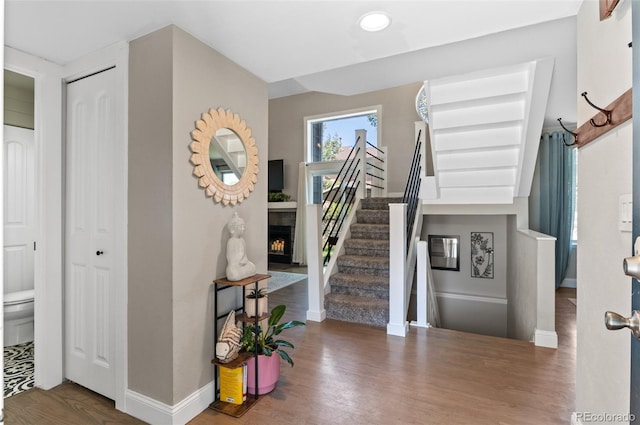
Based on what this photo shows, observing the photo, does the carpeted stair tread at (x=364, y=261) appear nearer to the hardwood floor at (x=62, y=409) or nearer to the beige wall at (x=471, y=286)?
the beige wall at (x=471, y=286)

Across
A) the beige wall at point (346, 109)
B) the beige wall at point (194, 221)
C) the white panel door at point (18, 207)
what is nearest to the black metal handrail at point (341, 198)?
the beige wall at point (346, 109)

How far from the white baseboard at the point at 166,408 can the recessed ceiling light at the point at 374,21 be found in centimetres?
237

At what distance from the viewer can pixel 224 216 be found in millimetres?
2201

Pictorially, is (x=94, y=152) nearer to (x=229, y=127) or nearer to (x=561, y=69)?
(x=229, y=127)

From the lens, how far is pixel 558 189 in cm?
525

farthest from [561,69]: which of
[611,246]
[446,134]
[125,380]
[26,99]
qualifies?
[26,99]

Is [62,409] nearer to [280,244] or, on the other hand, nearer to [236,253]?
[236,253]

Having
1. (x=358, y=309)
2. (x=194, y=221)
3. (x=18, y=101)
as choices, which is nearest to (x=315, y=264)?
(x=358, y=309)

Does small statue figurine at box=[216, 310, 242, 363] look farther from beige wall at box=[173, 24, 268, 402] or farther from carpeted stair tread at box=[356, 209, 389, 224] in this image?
carpeted stair tread at box=[356, 209, 389, 224]

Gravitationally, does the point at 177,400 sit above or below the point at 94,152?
below

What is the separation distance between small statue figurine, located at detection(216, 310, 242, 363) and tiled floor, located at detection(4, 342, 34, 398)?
1.44 m

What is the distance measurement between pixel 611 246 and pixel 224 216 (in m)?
2.03

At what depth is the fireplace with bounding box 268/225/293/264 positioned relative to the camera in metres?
7.62

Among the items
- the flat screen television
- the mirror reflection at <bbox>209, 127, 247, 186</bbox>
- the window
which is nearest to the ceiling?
the mirror reflection at <bbox>209, 127, 247, 186</bbox>
